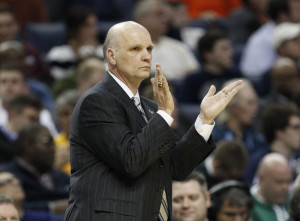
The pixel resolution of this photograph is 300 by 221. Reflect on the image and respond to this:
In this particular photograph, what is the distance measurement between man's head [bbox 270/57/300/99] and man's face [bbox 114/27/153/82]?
451 cm

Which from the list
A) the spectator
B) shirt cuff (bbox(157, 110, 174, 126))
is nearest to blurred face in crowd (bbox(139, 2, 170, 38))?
the spectator

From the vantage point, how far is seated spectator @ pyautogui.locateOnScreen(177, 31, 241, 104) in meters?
7.58

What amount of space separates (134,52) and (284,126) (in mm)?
3610

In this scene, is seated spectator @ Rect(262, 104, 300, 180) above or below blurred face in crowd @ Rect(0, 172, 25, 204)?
above

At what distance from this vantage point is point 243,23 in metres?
9.34

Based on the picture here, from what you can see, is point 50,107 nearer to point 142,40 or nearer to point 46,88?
point 46,88

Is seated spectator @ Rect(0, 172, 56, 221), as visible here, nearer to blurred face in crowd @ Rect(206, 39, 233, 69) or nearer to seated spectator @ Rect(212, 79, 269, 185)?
seated spectator @ Rect(212, 79, 269, 185)

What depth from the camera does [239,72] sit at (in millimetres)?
8094

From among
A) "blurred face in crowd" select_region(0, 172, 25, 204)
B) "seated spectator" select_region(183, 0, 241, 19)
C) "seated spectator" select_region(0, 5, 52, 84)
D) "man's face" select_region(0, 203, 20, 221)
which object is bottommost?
"man's face" select_region(0, 203, 20, 221)

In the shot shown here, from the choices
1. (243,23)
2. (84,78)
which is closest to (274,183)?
(84,78)

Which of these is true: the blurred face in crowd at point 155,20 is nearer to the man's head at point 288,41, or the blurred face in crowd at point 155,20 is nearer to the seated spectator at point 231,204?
the man's head at point 288,41

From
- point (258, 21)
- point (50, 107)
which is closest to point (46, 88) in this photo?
point (50, 107)

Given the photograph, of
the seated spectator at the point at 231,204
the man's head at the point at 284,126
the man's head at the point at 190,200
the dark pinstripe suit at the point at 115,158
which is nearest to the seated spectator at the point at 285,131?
the man's head at the point at 284,126

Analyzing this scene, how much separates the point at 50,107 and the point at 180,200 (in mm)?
2623
